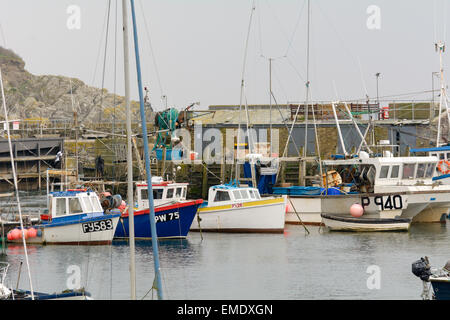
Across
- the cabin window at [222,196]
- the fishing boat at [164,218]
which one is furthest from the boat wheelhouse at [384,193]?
the fishing boat at [164,218]

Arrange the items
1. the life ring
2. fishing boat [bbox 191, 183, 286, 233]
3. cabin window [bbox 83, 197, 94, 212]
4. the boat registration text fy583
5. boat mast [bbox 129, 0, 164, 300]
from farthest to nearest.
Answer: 1. the life ring
2. fishing boat [bbox 191, 183, 286, 233]
3. cabin window [bbox 83, 197, 94, 212]
4. the boat registration text fy583
5. boat mast [bbox 129, 0, 164, 300]

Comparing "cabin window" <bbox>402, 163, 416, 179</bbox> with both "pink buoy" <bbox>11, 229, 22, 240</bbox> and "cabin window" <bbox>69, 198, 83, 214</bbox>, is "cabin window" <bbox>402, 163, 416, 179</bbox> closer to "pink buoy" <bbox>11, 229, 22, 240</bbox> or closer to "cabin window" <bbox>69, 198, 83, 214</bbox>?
"cabin window" <bbox>69, 198, 83, 214</bbox>

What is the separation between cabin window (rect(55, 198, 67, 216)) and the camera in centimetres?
2898

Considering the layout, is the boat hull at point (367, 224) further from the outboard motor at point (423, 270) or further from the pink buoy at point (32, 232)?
the outboard motor at point (423, 270)

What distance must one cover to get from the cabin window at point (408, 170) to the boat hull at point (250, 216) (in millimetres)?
6032

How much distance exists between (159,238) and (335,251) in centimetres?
694

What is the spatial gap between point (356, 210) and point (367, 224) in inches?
43.0

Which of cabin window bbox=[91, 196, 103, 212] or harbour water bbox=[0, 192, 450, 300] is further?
cabin window bbox=[91, 196, 103, 212]

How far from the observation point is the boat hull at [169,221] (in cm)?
2970

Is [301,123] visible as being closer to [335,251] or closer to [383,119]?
[383,119]

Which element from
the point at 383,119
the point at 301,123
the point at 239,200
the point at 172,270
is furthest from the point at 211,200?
the point at 383,119

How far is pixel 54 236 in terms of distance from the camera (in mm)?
29062

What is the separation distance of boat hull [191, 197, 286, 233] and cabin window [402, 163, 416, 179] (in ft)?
19.8

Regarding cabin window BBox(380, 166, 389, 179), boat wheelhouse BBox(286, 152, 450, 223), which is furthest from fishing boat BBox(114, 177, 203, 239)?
cabin window BBox(380, 166, 389, 179)
